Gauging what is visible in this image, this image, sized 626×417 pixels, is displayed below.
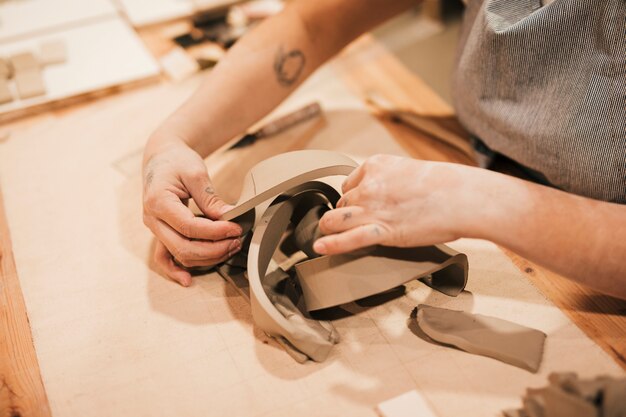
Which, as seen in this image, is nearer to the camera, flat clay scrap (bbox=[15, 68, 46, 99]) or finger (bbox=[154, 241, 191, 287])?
finger (bbox=[154, 241, 191, 287])

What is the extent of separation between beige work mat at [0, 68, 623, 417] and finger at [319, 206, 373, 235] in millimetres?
134

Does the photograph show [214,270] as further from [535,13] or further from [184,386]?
[535,13]

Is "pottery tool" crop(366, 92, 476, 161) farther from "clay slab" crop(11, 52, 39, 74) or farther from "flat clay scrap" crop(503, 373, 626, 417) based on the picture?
"clay slab" crop(11, 52, 39, 74)

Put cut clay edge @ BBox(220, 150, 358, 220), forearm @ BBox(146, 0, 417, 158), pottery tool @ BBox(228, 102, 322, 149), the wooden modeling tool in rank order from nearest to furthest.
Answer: cut clay edge @ BBox(220, 150, 358, 220)
forearm @ BBox(146, 0, 417, 158)
pottery tool @ BBox(228, 102, 322, 149)
the wooden modeling tool

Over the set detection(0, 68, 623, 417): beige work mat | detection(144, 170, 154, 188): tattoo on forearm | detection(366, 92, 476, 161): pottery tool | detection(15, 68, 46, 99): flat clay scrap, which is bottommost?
detection(0, 68, 623, 417): beige work mat

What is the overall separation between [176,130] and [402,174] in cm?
39

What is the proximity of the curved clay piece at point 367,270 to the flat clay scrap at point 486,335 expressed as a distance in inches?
2.5

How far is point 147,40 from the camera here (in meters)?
1.38

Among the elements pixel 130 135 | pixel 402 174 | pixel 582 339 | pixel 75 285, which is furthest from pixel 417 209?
pixel 130 135

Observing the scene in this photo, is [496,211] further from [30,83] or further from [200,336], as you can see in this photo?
[30,83]

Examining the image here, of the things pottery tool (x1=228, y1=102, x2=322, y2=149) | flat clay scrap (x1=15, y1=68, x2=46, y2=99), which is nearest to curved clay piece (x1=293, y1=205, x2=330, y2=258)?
pottery tool (x1=228, y1=102, x2=322, y2=149)

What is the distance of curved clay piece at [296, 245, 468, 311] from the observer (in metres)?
0.65

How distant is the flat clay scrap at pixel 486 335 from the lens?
2.05 ft

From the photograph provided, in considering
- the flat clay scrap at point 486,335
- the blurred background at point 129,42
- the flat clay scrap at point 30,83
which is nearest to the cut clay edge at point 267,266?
the flat clay scrap at point 486,335
